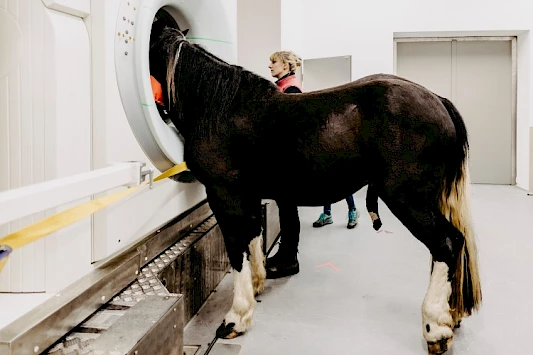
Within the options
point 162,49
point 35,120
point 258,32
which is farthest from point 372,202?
point 258,32

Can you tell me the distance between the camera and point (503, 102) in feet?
23.0

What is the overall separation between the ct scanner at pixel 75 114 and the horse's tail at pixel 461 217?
4.06 feet

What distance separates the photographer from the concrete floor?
2.10m

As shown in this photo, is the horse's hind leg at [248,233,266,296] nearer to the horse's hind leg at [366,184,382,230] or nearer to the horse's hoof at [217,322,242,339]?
the horse's hoof at [217,322,242,339]

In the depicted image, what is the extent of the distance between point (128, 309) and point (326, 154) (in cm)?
97

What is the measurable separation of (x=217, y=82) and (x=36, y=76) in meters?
0.95

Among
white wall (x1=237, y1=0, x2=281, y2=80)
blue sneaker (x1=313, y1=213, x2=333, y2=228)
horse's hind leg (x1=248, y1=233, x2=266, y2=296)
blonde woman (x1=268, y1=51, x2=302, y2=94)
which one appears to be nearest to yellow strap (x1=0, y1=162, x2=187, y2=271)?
horse's hind leg (x1=248, y1=233, x2=266, y2=296)

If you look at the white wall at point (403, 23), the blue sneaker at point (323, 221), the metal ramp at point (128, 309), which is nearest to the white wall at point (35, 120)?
the metal ramp at point (128, 309)

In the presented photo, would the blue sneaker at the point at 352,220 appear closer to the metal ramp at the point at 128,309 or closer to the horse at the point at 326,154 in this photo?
the horse at the point at 326,154

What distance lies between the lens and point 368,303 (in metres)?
2.57

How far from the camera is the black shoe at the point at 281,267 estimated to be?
297 cm

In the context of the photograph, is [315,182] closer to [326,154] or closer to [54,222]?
[326,154]

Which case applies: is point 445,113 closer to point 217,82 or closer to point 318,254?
point 217,82

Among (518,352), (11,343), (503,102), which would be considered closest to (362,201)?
(503,102)
